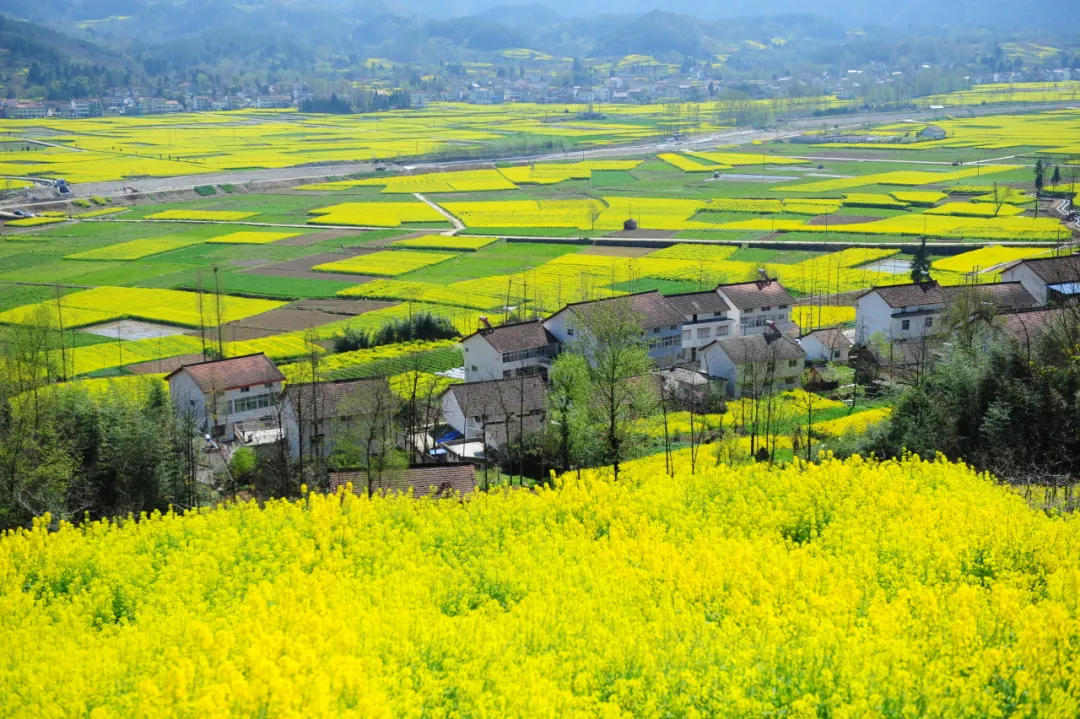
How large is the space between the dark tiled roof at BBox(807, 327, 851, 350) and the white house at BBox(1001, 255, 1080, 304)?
6904 millimetres

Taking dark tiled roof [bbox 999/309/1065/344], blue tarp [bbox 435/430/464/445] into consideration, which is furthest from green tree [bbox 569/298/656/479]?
dark tiled roof [bbox 999/309/1065/344]

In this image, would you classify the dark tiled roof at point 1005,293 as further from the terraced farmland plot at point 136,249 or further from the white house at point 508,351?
the terraced farmland plot at point 136,249

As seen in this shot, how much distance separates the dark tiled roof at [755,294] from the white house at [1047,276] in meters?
Answer: 8.13

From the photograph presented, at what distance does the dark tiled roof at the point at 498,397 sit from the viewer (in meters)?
26.5

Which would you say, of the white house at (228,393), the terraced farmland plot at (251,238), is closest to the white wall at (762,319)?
the white house at (228,393)

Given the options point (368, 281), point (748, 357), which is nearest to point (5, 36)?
point (368, 281)

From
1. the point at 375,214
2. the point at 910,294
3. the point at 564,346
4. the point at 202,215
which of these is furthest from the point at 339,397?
the point at 202,215

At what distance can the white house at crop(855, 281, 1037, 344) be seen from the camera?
34750mm

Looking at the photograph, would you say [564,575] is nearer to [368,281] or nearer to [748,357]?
[748,357]

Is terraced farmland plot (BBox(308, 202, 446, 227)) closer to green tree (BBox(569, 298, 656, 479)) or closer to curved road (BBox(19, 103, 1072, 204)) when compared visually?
curved road (BBox(19, 103, 1072, 204))

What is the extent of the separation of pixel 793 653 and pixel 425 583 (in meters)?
4.11

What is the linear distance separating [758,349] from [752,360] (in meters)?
0.78

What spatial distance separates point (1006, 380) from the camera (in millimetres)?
19875

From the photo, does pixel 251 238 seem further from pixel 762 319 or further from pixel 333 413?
pixel 333 413
